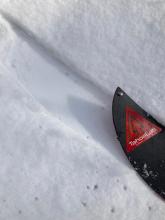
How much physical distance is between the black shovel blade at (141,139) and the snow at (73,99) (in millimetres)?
22

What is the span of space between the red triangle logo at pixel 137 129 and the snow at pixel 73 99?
4cm

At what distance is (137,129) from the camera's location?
996mm

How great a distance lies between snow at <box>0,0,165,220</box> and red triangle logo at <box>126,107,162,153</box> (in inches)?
1.6

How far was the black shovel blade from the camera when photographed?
0.97m

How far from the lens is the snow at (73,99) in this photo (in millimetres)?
943

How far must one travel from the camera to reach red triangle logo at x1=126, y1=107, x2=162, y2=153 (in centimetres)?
99

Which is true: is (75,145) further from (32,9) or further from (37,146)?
(32,9)

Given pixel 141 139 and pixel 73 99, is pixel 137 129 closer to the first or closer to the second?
pixel 141 139

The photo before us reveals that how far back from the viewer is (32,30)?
106cm

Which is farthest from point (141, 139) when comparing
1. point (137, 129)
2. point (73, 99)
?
point (73, 99)

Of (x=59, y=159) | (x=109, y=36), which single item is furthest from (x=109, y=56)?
(x=59, y=159)

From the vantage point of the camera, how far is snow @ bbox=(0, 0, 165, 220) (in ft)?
3.10

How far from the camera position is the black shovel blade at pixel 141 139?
0.97 meters

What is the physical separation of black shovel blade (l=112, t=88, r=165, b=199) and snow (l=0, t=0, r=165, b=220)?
0.02 m
